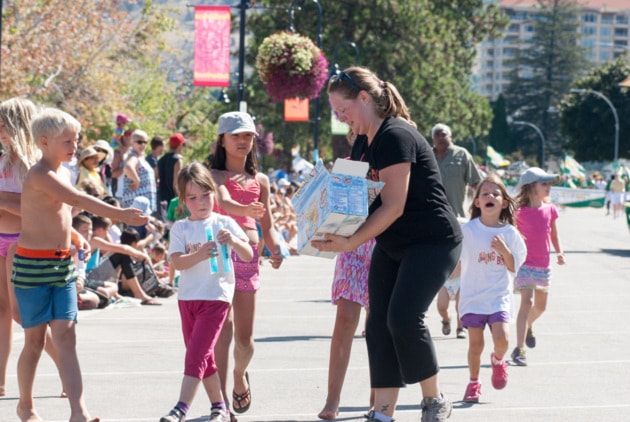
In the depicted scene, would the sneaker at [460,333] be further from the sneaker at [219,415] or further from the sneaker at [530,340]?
the sneaker at [219,415]

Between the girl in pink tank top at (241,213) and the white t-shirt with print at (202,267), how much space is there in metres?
0.28

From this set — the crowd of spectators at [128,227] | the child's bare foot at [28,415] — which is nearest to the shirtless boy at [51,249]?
the child's bare foot at [28,415]

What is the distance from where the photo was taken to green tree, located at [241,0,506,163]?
4841 centimetres

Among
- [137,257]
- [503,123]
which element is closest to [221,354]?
[137,257]

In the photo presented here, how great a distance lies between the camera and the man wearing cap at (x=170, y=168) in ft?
54.4

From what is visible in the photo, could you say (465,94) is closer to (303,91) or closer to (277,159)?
(277,159)

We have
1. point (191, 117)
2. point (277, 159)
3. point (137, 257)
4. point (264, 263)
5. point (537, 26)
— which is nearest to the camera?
point (137, 257)

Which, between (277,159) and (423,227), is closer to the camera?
(423,227)

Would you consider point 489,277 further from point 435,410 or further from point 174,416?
point 174,416

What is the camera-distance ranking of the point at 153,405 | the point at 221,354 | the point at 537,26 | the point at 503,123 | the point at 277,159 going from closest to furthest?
the point at 221,354 → the point at 153,405 → the point at 277,159 → the point at 537,26 → the point at 503,123

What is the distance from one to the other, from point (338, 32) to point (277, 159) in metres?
30.6

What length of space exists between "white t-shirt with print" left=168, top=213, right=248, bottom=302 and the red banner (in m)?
16.1

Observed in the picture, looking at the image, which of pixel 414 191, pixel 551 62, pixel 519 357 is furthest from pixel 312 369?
pixel 551 62

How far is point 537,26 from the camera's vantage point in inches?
5472
